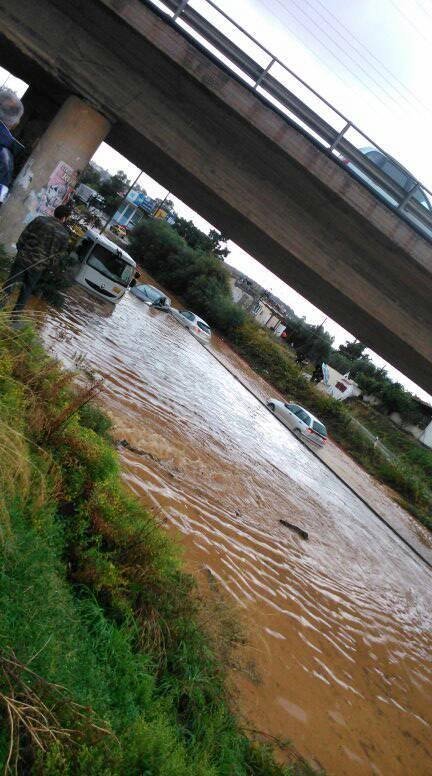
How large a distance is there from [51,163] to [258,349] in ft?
94.1

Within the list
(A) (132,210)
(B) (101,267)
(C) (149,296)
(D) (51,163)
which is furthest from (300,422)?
(A) (132,210)

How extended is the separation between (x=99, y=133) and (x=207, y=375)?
1018 cm

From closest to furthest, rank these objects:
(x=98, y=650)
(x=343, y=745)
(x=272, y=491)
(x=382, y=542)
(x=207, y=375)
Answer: (x=98, y=650)
(x=343, y=745)
(x=272, y=491)
(x=382, y=542)
(x=207, y=375)

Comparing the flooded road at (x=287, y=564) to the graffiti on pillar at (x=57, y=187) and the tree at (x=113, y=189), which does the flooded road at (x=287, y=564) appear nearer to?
the graffiti on pillar at (x=57, y=187)

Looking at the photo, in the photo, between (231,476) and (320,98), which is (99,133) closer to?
(320,98)

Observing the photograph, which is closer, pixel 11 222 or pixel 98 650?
pixel 98 650

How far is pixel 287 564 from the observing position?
26.0 feet

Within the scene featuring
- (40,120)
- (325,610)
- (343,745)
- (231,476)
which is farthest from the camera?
(40,120)

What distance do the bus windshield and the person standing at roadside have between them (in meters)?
13.3

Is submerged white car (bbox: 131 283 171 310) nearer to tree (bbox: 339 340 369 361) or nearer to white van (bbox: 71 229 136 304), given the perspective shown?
white van (bbox: 71 229 136 304)

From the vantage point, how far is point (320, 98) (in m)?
8.95

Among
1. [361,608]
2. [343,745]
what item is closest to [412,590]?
[361,608]

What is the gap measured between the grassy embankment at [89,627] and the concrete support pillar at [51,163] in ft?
20.2

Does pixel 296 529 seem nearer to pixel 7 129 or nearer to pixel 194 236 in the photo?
pixel 7 129
